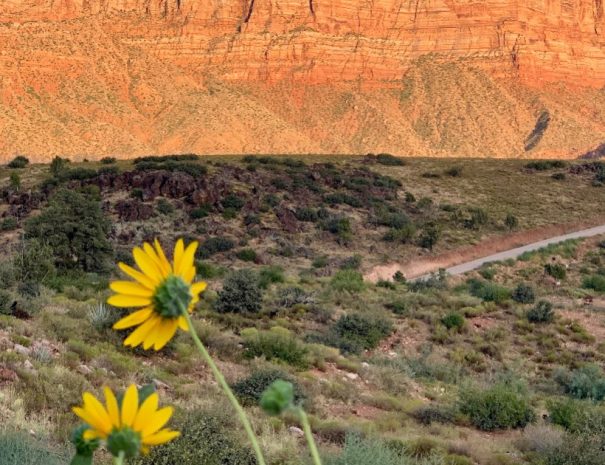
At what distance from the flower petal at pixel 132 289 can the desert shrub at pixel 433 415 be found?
8.50m

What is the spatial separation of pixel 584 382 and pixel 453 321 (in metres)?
4.62

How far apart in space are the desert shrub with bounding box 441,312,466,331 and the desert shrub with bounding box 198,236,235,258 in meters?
13.0

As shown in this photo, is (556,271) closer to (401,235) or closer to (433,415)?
(401,235)

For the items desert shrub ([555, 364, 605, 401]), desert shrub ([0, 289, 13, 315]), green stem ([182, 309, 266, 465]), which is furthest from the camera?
desert shrub ([555, 364, 605, 401])

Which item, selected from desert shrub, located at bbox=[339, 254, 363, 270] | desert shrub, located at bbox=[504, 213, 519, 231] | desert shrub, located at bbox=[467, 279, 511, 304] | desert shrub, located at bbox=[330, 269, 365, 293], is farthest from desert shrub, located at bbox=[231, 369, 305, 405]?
desert shrub, located at bbox=[504, 213, 519, 231]

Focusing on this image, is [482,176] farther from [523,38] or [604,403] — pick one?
[523,38]

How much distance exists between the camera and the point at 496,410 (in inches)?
386

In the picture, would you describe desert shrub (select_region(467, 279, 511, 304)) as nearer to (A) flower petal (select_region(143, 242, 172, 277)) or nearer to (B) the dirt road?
(B) the dirt road

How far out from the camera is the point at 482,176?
163 ft

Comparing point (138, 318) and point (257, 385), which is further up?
point (138, 318)

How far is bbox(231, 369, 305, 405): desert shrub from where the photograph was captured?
9.01 m

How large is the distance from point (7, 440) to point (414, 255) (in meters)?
27.5

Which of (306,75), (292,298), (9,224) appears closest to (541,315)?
(292,298)

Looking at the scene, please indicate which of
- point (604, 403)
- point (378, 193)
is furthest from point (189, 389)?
point (378, 193)
